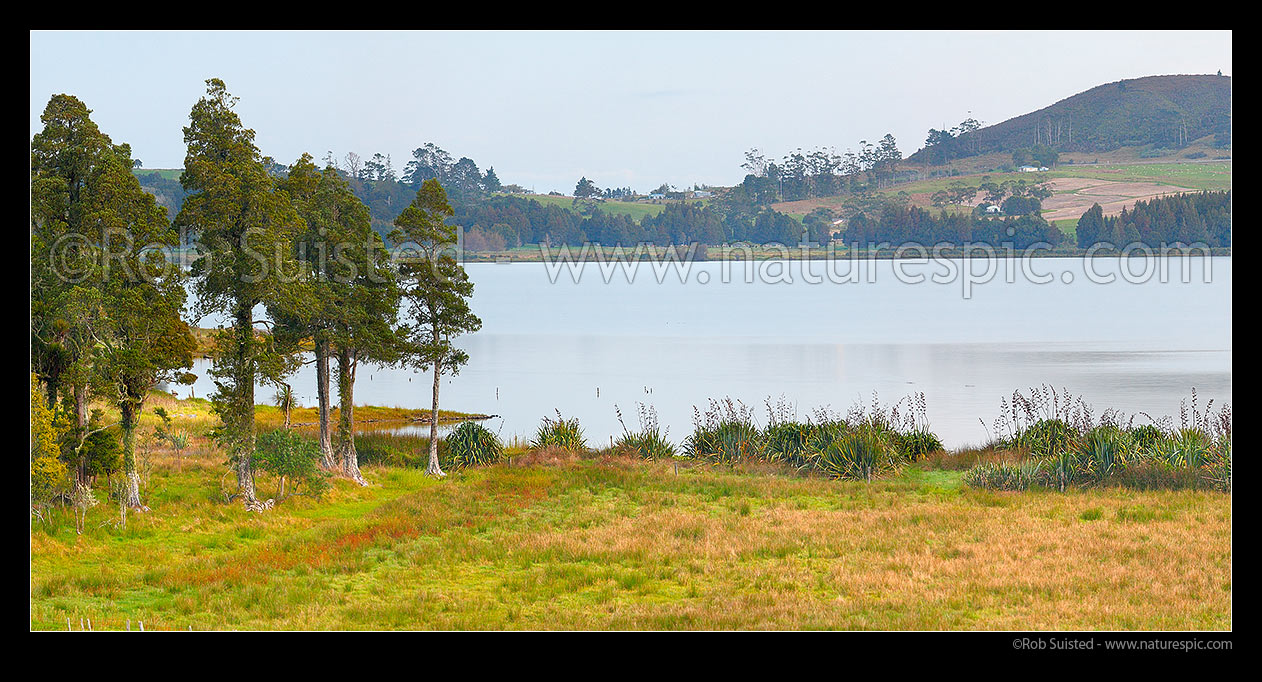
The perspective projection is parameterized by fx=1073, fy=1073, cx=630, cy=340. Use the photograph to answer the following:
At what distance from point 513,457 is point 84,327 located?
13458 mm

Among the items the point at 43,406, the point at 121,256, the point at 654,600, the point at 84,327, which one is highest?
the point at 121,256

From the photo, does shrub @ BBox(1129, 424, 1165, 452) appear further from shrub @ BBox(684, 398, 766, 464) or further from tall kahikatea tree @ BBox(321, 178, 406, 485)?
tall kahikatea tree @ BBox(321, 178, 406, 485)

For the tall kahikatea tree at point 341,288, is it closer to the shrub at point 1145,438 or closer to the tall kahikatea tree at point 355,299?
the tall kahikatea tree at point 355,299

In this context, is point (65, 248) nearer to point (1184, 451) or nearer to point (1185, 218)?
point (1184, 451)

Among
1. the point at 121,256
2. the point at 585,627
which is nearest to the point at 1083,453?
the point at 585,627

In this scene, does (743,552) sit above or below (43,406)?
below

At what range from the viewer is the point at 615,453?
31.4 m

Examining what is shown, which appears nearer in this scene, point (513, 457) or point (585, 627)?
point (585, 627)

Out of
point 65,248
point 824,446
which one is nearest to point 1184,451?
point 824,446

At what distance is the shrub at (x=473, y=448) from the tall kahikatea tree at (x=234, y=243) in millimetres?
8360

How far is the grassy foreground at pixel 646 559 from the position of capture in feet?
47.5

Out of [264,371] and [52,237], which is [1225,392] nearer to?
[264,371]
